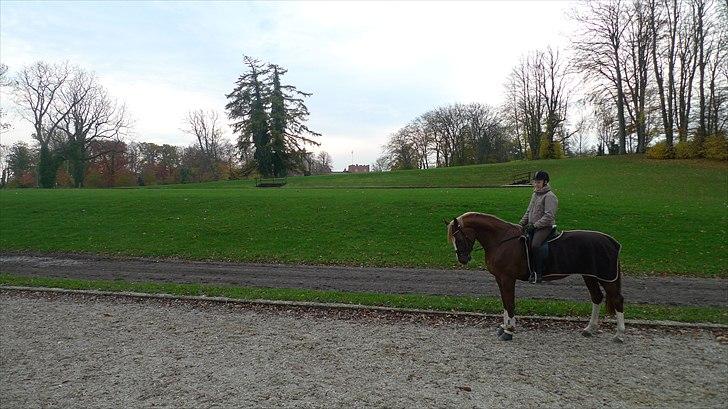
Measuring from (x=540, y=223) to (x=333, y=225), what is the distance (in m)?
12.6

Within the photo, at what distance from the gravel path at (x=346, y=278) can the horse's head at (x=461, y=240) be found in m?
3.38

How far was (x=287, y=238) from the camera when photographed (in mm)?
17406

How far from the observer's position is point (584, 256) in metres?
6.96

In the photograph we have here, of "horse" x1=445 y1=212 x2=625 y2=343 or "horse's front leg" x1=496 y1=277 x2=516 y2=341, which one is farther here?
"horse's front leg" x1=496 y1=277 x2=516 y2=341

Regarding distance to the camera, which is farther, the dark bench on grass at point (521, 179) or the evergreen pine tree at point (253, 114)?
the evergreen pine tree at point (253, 114)

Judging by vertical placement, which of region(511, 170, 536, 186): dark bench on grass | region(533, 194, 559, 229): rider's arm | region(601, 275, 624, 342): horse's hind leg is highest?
region(511, 170, 536, 186): dark bench on grass

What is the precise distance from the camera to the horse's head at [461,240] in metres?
7.29

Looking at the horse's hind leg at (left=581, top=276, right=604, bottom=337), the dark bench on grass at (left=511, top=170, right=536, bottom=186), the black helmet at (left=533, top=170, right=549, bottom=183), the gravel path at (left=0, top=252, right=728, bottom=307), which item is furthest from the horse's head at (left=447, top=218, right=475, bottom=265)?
the dark bench on grass at (left=511, top=170, right=536, bottom=186)

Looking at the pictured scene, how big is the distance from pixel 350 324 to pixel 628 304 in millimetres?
6173

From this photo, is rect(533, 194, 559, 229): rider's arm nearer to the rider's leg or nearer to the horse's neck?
the rider's leg

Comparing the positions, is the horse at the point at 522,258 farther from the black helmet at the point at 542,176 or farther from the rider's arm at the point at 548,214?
the black helmet at the point at 542,176

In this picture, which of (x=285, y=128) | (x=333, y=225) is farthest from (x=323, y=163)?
(x=333, y=225)

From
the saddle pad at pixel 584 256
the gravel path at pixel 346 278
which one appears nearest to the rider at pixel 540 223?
the saddle pad at pixel 584 256

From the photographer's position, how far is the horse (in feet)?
22.7
